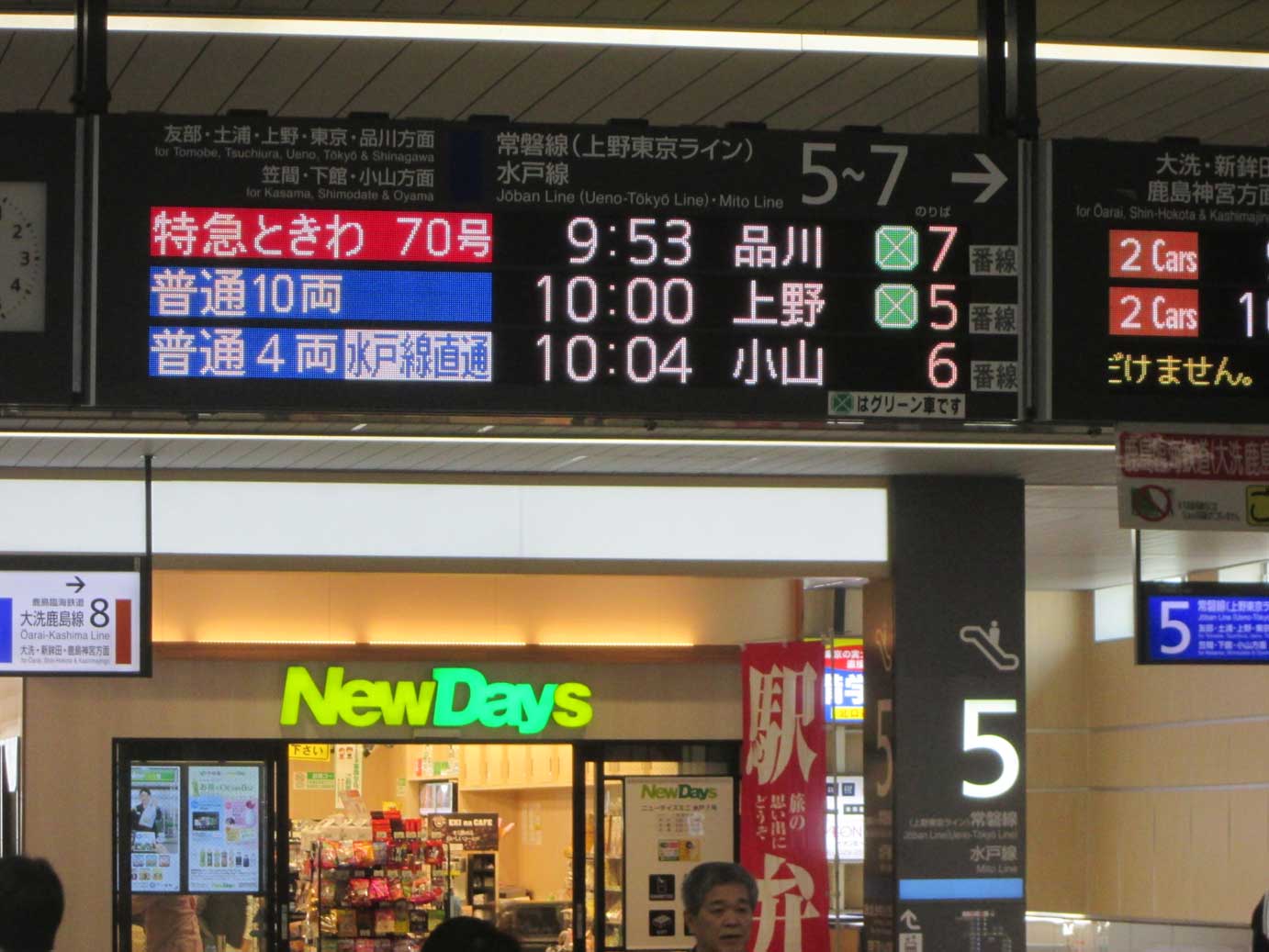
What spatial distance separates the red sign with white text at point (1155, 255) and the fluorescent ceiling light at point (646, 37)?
647 millimetres

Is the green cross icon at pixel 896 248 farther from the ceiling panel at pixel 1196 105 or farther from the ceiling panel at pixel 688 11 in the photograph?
the ceiling panel at pixel 1196 105

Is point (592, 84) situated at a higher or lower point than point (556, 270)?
higher

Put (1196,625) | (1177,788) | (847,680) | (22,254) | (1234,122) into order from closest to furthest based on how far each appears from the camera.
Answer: (22,254) → (1234,122) → (1196,625) → (1177,788) → (847,680)

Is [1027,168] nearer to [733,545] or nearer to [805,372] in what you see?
[805,372]

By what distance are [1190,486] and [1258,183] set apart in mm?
924

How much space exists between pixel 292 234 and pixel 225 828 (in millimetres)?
8098

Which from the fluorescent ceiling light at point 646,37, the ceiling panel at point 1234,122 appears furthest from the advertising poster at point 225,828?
the ceiling panel at point 1234,122

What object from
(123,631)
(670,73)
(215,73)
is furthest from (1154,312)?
(123,631)

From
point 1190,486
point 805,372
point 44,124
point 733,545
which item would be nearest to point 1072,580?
point 733,545

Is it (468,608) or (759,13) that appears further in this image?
(468,608)

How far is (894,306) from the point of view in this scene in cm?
465

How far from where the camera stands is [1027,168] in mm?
4648

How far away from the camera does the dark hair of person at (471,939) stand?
254 cm

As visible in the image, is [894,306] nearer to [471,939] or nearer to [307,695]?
[471,939]
